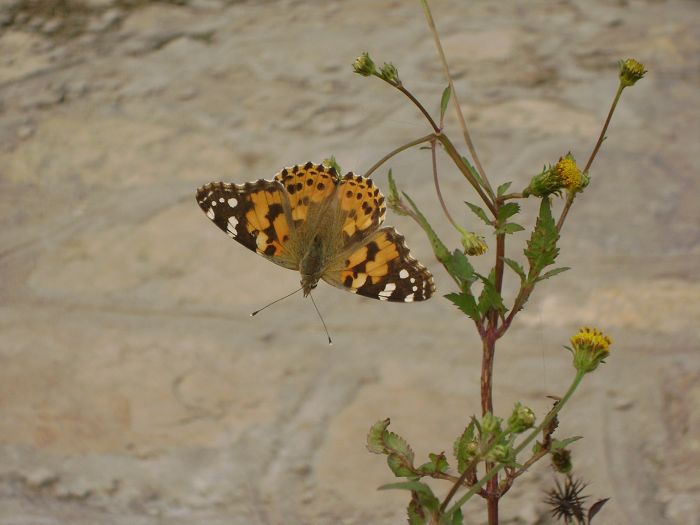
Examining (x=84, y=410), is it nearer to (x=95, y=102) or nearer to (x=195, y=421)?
(x=195, y=421)

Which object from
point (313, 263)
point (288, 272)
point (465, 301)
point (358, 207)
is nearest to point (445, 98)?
point (465, 301)

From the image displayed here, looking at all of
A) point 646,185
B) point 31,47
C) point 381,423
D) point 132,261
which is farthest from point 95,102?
point 381,423

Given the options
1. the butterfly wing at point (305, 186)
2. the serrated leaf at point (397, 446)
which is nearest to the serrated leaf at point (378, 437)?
the serrated leaf at point (397, 446)

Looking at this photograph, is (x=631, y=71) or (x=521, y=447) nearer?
(x=521, y=447)

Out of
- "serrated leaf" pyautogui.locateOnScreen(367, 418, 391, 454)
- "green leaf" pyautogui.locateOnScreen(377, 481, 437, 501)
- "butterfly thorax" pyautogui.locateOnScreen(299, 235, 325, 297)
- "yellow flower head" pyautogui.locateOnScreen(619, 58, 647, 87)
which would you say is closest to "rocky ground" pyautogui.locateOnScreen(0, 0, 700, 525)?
"butterfly thorax" pyautogui.locateOnScreen(299, 235, 325, 297)

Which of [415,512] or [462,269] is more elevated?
[462,269]

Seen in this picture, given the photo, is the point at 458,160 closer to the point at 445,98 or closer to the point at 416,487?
the point at 445,98

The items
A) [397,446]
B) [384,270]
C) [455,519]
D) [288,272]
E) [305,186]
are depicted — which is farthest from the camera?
[288,272]
